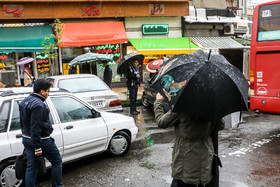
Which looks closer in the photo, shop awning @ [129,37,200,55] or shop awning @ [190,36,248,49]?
shop awning @ [129,37,200,55]

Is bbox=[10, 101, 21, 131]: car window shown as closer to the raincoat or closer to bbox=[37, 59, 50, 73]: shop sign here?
the raincoat

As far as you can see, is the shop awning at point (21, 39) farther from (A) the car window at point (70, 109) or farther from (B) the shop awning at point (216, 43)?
(A) the car window at point (70, 109)

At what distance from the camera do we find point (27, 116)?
401 centimetres

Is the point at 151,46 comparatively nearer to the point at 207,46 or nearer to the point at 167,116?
the point at 207,46

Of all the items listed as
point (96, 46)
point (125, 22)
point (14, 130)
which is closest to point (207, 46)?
point (125, 22)

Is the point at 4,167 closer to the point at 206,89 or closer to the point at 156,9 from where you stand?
the point at 206,89

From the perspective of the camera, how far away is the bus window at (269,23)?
26.0 feet

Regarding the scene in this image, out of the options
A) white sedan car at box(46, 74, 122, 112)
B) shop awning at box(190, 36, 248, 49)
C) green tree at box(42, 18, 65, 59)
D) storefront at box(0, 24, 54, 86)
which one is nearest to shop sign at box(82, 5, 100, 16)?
storefront at box(0, 24, 54, 86)

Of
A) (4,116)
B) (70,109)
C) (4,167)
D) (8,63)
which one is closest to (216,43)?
(8,63)

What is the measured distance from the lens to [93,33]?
17.2 m

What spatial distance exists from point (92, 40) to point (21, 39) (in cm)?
373

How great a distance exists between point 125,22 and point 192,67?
1621cm

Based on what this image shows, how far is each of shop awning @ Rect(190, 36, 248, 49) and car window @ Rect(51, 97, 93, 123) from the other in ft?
48.2

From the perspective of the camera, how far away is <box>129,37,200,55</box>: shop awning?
17859 mm
